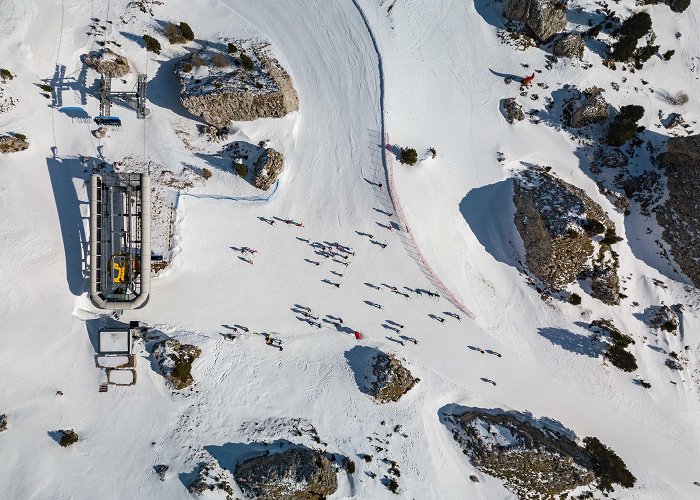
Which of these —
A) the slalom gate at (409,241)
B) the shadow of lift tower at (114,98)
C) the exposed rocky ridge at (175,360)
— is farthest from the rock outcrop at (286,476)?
the shadow of lift tower at (114,98)

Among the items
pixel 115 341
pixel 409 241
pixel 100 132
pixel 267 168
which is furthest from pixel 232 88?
pixel 115 341

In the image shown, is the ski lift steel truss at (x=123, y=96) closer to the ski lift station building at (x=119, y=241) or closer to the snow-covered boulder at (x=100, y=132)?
the snow-covered boulder at (x=100, y=132)

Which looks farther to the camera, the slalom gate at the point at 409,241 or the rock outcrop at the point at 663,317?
the rock outcrop at the point at 663,317

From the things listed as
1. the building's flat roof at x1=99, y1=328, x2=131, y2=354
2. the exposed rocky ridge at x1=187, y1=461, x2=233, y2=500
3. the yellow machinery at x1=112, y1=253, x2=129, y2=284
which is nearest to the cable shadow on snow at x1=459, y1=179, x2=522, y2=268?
the yellow machinery at x1=112, y1=253, x2=129, y2=284

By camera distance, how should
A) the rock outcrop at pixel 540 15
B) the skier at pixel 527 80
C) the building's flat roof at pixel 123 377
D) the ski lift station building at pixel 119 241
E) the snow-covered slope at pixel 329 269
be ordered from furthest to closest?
the skier at pixel 527 80 → the rock outcrop at pixel 540 15 → the building's flat roof at pixel 123 377 → the snow-covered slope at pixel 329 269 → the ski lift station building at pixel 119 241

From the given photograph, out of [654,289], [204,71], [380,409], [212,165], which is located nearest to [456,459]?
[380,409]

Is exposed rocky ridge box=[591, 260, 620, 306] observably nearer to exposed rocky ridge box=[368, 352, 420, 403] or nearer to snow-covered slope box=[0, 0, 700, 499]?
snow-covered slope box=[0, 0, 700, 499]
